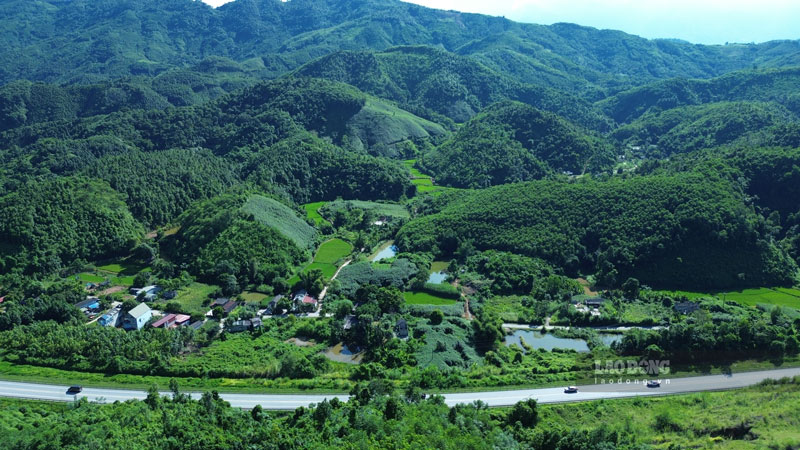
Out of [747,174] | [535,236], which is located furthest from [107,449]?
[747,174]

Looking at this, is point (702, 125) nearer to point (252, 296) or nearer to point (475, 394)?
point (475, 394)

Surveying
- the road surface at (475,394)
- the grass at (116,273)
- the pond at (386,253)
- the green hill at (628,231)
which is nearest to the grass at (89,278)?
the grass at (116,273)

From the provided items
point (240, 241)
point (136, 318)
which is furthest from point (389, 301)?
point (136, 318)

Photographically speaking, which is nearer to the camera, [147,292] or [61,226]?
[147,292]

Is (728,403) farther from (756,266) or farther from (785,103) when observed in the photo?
(785,103)

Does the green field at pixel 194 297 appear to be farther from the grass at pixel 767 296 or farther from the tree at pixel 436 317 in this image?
the grass at pixel 767 296

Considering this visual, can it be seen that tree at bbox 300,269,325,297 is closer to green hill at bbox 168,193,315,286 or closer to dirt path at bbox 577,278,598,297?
green hill at bbox 168,193,315,286

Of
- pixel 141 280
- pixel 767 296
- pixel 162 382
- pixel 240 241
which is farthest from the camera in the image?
pixel 240 241
